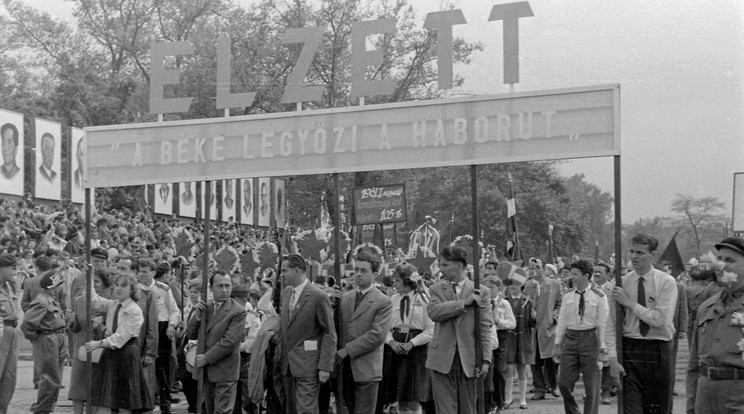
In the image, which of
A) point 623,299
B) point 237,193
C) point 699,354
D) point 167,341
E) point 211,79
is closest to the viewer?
point 699,354

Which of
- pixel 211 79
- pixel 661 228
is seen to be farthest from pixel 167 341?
pixel 661 228

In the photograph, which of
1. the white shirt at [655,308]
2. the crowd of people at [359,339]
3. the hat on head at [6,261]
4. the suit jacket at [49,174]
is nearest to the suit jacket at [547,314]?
the crowd of people at [359,339]

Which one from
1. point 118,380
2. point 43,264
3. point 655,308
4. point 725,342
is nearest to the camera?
point 725,342

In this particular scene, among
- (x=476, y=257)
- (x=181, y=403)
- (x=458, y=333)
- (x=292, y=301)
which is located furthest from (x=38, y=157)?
(x=476, y=257)

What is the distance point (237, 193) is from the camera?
1868 inches

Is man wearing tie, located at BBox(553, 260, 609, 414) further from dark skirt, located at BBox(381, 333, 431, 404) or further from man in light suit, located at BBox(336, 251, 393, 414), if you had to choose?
man in light suit, located at BBox(336, 251, 393, 414)

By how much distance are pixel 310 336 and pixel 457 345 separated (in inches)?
61.8

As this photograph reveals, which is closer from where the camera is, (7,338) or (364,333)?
(364,333)

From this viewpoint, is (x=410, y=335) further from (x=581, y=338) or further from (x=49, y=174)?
(x=49, y=174)

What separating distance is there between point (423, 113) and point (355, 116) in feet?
2.48

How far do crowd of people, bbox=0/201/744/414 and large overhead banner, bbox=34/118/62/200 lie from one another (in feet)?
65.2

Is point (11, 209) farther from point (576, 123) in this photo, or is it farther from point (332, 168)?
point (576, 123)

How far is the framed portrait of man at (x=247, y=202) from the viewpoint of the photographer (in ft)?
156

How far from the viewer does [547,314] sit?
48.5ft
